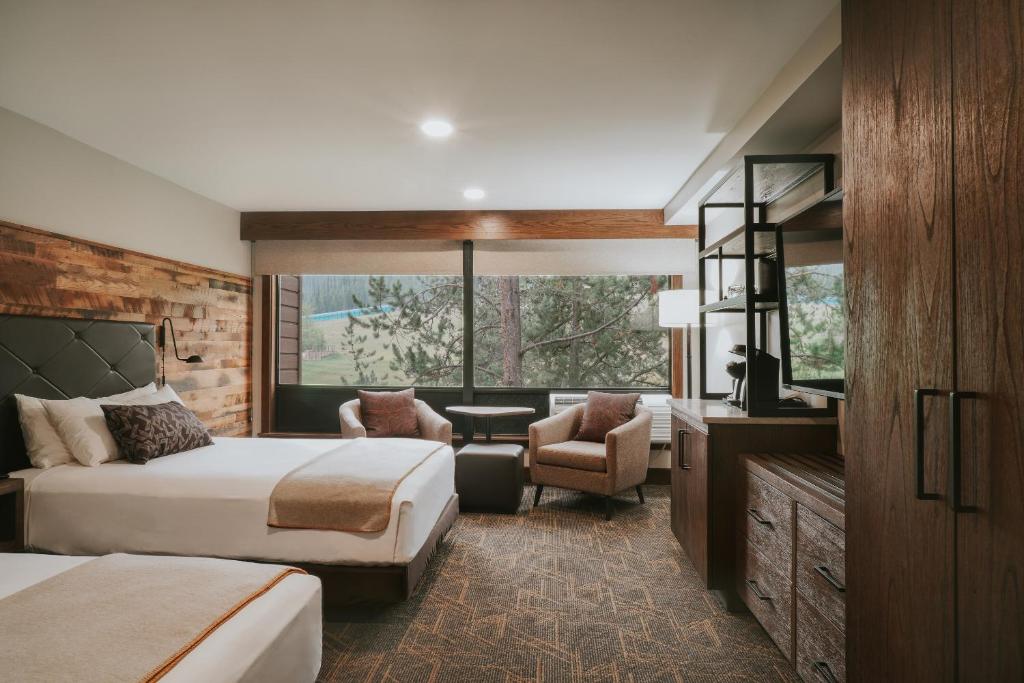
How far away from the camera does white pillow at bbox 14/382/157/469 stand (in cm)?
294

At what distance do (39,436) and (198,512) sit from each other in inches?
44.7

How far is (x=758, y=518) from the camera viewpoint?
238cm

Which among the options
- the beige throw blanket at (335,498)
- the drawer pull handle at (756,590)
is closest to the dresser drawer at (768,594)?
the drawer pull handle at (756,590)

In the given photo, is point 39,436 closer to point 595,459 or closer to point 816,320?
point 595,459

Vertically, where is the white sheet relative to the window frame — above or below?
below

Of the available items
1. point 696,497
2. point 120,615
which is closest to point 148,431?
point 120,615

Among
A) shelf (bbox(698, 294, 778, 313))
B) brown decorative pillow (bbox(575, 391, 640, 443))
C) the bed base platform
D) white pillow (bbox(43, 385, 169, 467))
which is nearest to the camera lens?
the bed base platform

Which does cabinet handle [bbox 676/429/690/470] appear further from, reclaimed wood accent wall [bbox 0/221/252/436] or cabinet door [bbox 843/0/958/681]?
reclaimed wood accent wall [bbox 0/221/252/436]

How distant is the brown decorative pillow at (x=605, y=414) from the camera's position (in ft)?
15.3

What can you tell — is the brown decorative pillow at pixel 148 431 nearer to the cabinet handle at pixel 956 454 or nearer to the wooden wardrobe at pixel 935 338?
the wooden wardrobe at pixel 935 338

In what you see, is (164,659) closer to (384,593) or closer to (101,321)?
(384,593)

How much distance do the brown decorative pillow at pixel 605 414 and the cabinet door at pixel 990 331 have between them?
3.66 metres

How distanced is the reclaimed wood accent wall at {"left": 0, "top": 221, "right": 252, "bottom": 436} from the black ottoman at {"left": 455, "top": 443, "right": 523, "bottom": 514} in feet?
7.71

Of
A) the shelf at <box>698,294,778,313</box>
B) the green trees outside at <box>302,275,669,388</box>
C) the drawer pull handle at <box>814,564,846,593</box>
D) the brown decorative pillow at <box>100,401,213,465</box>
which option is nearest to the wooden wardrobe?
the drawer pull handle at <box>814,564,846,593</box>
